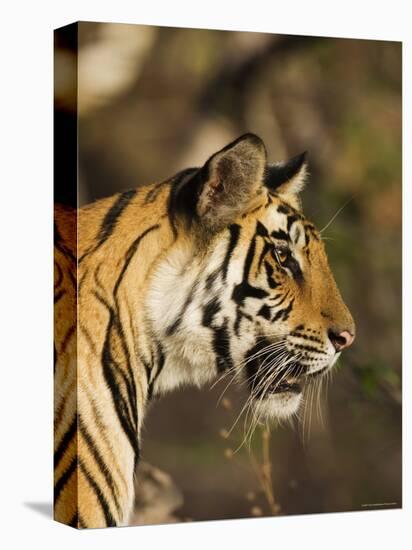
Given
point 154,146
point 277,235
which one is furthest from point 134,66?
point 277,235

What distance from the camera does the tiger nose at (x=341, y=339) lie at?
6129mm

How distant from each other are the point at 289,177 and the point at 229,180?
48 cm

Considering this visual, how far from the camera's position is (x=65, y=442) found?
5773 millimetres

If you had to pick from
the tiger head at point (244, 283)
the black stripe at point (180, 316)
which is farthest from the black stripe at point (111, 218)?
the black stripe at point (180, 316)

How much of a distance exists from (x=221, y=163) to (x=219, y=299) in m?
0.63

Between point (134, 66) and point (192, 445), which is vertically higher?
point (134, 66)

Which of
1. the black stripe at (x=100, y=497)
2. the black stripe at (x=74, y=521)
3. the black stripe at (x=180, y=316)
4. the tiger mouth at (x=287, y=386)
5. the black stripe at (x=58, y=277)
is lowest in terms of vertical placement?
the black stripe at (x=74, y=521)

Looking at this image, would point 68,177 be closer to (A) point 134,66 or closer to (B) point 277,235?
(A) point 134,66

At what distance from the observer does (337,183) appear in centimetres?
645

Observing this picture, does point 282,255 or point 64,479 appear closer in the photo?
point 64,479

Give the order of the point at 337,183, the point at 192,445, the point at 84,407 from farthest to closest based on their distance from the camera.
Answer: the point at 337,183 → the point at 192,445 → the point at 84,407

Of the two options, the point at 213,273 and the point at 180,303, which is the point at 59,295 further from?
the point at 213,273

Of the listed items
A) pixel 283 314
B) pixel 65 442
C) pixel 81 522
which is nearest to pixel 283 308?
pixel 283 314

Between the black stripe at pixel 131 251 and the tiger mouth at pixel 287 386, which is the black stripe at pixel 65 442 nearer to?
the black stripe at pixel 131 251
